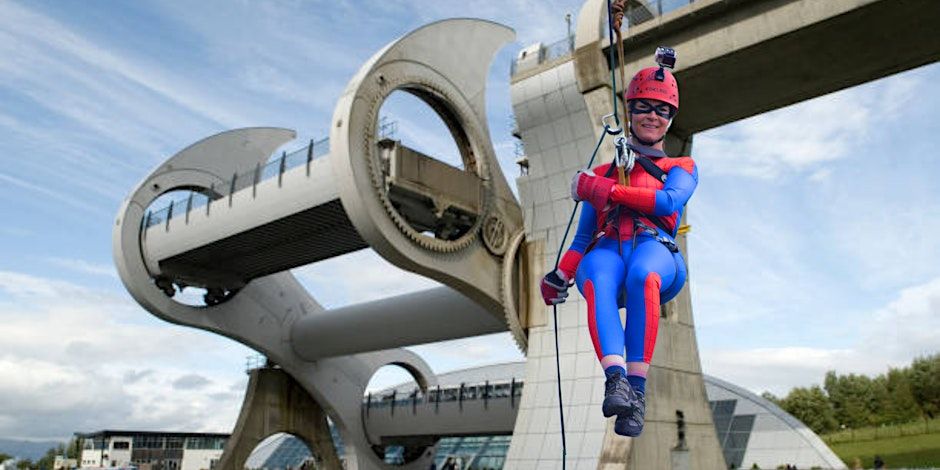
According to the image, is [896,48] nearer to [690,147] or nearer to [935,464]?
[690,147]

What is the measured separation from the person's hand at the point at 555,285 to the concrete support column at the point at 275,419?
39722 millimetres

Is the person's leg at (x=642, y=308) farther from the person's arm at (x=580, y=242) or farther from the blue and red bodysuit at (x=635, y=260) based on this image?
the person's arm at (x=580, y=242)

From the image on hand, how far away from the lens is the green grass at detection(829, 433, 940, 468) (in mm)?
46438

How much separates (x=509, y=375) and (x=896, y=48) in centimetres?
4709

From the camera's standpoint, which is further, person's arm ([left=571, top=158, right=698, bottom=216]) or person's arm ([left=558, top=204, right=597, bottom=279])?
person's arm ([left=558, top=204, right=597, bottom=279])

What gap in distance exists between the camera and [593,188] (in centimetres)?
941

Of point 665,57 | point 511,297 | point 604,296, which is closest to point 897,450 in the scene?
point 511,297

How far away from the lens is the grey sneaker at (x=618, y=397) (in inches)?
316

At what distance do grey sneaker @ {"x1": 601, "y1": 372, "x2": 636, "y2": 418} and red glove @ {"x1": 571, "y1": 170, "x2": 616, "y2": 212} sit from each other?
205 centimetres

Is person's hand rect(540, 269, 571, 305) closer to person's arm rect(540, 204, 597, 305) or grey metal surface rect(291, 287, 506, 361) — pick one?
person's arm rect(540, 204, 597, 305)

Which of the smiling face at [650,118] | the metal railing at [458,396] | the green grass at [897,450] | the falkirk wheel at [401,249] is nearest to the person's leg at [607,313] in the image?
the smiling face at [650,118]

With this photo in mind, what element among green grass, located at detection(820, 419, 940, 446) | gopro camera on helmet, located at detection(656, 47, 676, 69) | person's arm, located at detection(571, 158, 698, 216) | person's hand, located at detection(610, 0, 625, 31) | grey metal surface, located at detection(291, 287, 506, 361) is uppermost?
grey metal surface, located at detection(291, 287, 506, 361)

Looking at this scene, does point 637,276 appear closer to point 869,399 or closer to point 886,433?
point 886,433

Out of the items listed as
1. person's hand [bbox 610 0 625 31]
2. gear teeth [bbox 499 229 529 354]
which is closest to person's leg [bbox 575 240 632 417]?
person's hand [bbox 610 0 625 31]
